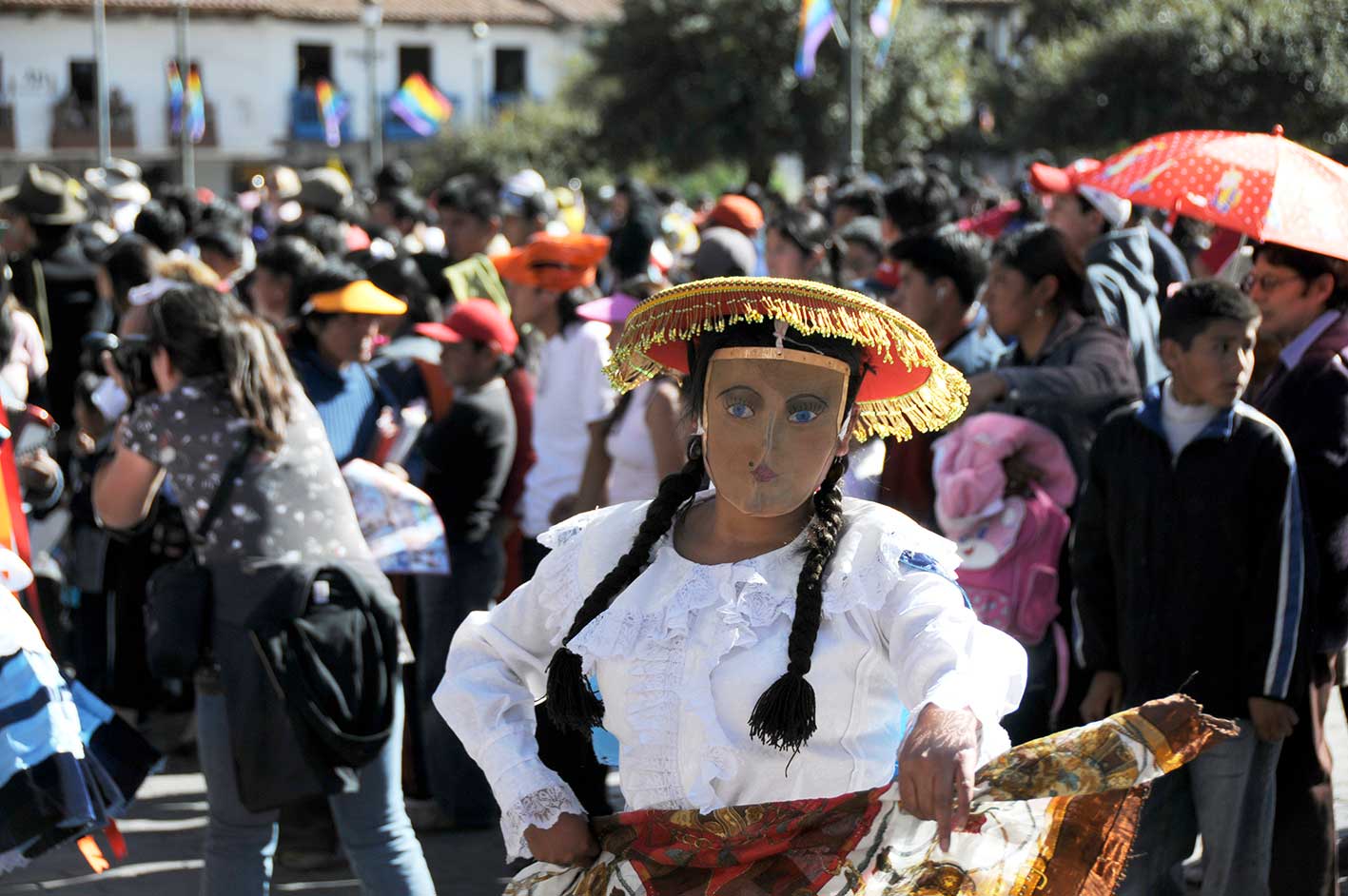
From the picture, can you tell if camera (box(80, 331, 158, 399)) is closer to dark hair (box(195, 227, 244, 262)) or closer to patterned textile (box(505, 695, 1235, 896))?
patterned textile (box(505, 695, 1235, 896))

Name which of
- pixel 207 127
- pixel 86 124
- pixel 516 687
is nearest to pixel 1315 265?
pixel 516 687

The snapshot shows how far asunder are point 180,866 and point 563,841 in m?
3.52

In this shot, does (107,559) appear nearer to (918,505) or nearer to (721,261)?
(721,261)

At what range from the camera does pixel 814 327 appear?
104 inches

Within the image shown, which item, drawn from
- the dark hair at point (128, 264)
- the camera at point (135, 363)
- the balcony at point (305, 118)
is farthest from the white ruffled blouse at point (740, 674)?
the balcony at point (305, 118)

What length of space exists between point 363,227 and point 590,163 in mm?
28253

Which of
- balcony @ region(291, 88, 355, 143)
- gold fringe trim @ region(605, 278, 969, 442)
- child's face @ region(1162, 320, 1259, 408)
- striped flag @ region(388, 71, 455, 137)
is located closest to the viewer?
gold fringe trim @ region(605, 278, 969, 442)

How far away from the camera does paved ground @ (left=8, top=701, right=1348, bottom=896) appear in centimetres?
558

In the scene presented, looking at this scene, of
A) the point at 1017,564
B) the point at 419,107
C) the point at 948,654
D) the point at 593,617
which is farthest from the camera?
the point at 419,107

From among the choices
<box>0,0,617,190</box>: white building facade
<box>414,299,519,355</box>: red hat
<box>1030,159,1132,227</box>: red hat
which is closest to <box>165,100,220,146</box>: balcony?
<box>0,0,617,190</box>: white building facade

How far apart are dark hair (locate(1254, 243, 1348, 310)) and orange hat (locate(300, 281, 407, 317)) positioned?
2.70 meters

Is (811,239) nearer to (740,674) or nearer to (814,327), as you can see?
(814,327)

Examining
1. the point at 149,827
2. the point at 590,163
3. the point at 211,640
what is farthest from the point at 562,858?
the point at 590,163

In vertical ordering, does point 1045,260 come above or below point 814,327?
below
